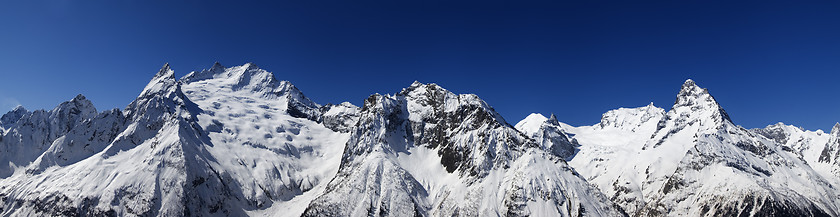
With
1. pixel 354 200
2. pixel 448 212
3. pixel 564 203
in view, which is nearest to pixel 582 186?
pixel 564 203

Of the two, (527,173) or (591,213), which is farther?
(527,173)

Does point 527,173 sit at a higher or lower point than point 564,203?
higher

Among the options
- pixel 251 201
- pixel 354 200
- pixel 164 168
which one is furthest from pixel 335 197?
pixel 164 168

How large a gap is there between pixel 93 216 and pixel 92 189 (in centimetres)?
1415

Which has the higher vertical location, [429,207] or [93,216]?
[429,207]

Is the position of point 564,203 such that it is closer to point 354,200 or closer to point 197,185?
point 354,200

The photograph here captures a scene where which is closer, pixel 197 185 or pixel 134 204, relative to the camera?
pixel 134 204

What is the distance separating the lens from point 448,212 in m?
188

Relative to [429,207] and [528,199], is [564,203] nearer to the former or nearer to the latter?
[528,199]

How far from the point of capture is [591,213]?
181m

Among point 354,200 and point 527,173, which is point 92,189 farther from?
point 527,173

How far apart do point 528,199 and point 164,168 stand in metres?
138

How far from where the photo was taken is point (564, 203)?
7239 inches

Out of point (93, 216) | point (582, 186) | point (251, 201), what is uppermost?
point (582, 186)
